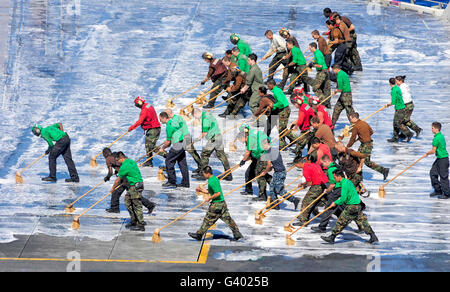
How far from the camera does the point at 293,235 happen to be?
68.1 feet

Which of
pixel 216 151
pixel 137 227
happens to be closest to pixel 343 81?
pixel 216 151

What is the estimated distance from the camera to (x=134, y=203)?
21078 millimetres

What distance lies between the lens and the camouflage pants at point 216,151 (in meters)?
23.4

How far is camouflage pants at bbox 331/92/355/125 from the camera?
2588 centimetres

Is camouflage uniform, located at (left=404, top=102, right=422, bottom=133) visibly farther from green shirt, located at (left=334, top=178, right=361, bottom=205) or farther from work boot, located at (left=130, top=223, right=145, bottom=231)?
work boot, located at (left=130, top=223, right=145, bottom=231)

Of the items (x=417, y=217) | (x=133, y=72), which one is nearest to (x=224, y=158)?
(x=417, y=217)

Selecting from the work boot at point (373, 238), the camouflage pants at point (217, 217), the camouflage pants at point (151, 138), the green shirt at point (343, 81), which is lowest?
the work boot at point (373, 238)

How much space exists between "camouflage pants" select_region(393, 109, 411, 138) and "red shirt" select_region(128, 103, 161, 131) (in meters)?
6.18

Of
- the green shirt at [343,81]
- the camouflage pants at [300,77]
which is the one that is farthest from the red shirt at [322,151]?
the camouflage pants at [300,77]

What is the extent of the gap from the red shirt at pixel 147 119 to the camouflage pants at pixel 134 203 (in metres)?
3.35

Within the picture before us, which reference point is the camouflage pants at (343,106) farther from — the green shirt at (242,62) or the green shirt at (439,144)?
the green shirt at (439,144)

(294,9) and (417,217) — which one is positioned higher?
(294,9)
